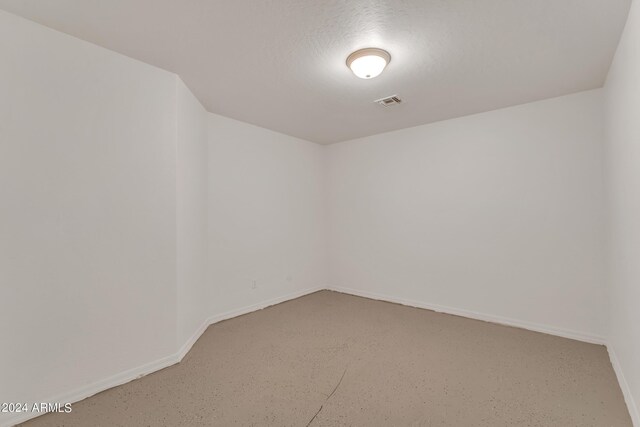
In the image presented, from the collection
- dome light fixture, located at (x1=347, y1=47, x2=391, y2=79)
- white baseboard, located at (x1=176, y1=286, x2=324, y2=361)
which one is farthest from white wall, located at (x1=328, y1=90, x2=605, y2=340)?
dome light fixture, located at (x1=347, y1=47, x2=391, y2=79)

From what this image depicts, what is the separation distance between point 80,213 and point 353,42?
2.25 metres

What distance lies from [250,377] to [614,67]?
12.2 ft

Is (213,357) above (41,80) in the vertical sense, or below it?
below

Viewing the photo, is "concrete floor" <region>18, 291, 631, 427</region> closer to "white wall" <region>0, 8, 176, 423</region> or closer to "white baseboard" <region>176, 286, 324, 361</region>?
"white baseboard" <region>176, 286, 324, 361</region>

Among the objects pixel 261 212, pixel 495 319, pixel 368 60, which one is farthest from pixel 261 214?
pixel 495 319

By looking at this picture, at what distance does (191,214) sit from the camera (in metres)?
2.80

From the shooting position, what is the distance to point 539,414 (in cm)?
178

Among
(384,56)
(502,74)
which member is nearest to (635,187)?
(502,74)

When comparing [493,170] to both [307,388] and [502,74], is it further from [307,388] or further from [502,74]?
[307,388]

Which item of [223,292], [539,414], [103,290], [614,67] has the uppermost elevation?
[614,67]

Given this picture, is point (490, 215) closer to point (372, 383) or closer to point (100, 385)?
point (372, 383)

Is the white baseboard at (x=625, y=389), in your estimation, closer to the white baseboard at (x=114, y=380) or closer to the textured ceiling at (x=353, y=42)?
the textured ceiling at (x=353, y=42)

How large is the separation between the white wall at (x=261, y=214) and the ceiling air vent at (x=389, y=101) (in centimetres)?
168

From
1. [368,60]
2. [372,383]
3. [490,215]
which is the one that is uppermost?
[368,60]
